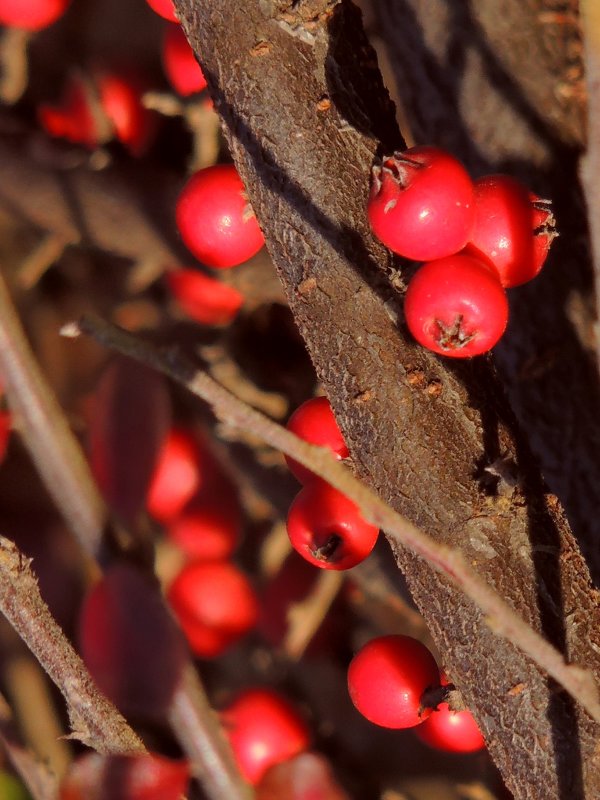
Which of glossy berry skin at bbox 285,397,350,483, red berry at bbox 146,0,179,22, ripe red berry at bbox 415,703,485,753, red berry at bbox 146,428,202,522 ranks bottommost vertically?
red berry at bbox 146,428,202,522

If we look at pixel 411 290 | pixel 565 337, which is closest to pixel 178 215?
pixel 411 290

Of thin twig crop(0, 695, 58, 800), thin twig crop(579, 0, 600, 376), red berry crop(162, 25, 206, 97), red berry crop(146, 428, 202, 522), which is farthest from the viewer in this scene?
red berry crop(146, 428, 202, 522)

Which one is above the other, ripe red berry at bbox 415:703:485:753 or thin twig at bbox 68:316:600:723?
thin twig at bbox 68:316:600:723

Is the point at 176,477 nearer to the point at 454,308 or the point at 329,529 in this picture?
the point at 329,529

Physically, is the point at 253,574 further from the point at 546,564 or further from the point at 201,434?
the point at 546,564

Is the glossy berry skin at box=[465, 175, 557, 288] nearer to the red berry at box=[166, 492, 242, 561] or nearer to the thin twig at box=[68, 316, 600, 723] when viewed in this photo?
the thin twig at box=[68, 316, 600, 723]

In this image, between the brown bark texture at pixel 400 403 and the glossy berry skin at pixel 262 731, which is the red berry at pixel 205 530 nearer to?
the glossy berry skin at pixel 262 731

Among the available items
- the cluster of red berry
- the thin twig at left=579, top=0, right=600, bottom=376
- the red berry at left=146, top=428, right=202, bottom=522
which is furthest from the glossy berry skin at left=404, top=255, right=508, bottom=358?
the red berry at left=146, top=428, right=202, bottom=522
